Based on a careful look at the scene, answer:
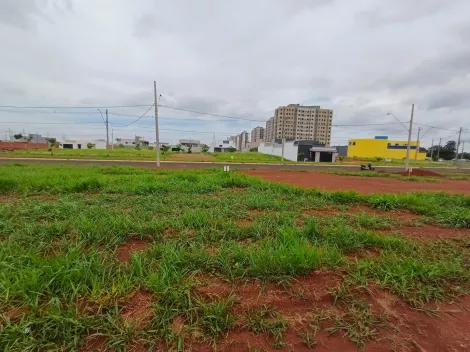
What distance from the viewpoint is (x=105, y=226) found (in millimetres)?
4055

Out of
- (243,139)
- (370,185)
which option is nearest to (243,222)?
(370,185)

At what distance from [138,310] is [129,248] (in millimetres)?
1505

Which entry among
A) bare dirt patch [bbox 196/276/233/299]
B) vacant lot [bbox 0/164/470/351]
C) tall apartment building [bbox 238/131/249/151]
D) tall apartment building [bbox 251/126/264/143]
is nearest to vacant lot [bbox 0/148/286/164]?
vacant lot [bbox 0/164/470/351]

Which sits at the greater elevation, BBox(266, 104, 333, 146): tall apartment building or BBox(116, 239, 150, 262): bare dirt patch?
BBox(266, 104, 333, 146): tall apartment building

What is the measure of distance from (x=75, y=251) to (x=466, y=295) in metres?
4.84

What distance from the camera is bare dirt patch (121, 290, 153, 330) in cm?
214

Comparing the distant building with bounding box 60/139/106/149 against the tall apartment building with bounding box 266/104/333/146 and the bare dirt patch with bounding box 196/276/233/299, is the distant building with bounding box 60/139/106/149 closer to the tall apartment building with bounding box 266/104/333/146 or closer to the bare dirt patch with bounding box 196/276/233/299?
the tall apartment building with bounding box 266/104/333/146

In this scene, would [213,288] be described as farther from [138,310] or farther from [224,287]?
[138,310]

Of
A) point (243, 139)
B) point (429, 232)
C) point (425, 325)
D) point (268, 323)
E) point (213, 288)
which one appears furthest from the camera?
point (243, 139)

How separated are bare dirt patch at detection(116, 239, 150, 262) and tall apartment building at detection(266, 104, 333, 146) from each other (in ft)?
206

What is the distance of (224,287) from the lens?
2.66m

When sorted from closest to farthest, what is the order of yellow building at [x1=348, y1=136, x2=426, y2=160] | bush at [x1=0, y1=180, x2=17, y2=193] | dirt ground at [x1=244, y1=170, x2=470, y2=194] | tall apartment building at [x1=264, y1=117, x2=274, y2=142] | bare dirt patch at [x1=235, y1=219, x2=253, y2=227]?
bare dirt patch at [x1=235, y1=219, x2=253, y2=227] < bush at [x1=0, y1=180, x2=17, y2=193] < dirt ground at [x1=244, y1=170, x2=470, y2=194] < yellow building at [x1=348, y1=136, x2=426, y2=160] < tall apartment building at [x1=264, y1=117, x2=274, y2=142]

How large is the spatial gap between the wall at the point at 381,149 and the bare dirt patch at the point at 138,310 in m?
79.3

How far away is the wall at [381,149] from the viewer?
67.9m
